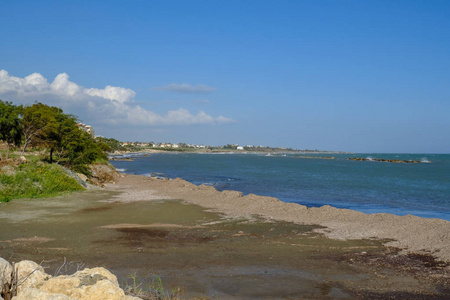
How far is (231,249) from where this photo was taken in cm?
1464

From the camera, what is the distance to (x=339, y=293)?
1012 cm

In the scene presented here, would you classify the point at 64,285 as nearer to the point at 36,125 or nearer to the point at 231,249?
the point at 231,249

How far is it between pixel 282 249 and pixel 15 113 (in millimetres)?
Result: 36779

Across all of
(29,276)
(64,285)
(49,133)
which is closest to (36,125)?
(49,133)

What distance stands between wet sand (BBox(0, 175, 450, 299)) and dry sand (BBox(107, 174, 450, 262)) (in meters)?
0.11

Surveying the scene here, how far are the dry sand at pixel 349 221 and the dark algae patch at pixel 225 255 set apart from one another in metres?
1.03

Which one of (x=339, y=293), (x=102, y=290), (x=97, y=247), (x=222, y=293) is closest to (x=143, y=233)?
(x=97, y=247)

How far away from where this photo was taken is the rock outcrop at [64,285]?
5.70m

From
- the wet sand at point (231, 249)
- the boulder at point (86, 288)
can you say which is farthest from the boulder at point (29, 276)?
the wet sand at point (231, 249)

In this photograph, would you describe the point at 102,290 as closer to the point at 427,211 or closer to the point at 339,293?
the point at 339,293

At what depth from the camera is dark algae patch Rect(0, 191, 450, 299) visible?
10501 millimetres

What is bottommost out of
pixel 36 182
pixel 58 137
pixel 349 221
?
pixel 349 221

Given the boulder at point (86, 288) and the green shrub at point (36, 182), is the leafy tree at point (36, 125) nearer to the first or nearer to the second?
the green shrub at point (36, 182)

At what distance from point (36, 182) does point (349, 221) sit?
2204cm
